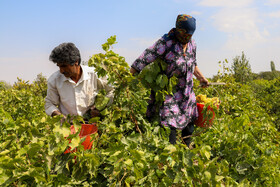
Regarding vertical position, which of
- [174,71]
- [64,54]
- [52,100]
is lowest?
[52,100]

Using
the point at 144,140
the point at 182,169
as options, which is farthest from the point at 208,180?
the point at 144,140

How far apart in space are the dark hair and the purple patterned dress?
0.65 metres

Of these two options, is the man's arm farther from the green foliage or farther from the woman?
the woman

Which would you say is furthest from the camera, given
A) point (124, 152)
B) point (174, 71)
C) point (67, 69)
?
point (174, 71)

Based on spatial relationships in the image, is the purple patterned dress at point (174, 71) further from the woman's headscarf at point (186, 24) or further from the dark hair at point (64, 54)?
the dark hair at point (64, 54)

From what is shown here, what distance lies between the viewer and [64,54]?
2.46 meters

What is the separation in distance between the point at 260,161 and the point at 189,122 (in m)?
0.83

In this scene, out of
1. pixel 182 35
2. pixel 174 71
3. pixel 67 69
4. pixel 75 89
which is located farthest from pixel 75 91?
pixel 182 35

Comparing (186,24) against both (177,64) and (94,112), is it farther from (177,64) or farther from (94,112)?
(94,112)

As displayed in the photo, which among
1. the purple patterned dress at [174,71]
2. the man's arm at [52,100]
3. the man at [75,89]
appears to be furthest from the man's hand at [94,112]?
the purple patterned dress at [174,71]

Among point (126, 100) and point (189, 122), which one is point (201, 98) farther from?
point (126, 100)

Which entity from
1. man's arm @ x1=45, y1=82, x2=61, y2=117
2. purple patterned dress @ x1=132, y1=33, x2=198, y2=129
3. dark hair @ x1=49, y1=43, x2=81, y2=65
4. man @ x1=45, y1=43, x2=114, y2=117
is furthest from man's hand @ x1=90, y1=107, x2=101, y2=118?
purple patterned dress @ x1=132, y1=33, x2=198, y2=129

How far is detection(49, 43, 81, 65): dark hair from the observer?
247 centimetres

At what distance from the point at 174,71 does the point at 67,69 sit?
1.03m
